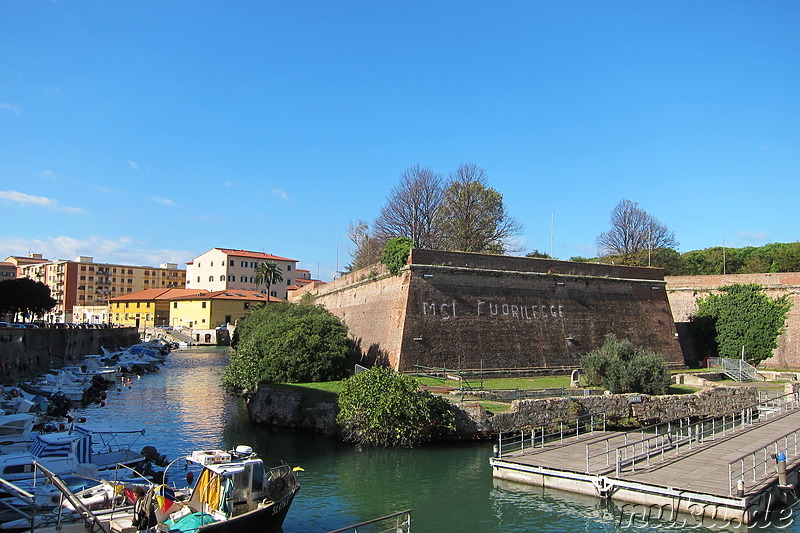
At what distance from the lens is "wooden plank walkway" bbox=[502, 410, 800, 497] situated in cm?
1521

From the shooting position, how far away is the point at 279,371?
29.3 m

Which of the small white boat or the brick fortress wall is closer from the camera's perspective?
the small white boat

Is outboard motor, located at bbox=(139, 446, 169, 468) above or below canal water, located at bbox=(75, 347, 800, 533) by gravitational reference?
above

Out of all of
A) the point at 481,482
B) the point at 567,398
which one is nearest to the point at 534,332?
the point at 567,398

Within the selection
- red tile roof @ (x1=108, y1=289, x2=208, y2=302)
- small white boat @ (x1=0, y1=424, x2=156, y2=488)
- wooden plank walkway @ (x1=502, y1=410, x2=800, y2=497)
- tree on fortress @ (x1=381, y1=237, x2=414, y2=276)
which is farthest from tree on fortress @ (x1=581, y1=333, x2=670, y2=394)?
red tile roof @ (x1=108, y1=289, x2=208, y2=302)

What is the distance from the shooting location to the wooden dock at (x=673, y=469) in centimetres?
1431

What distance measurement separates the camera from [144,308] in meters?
97.4

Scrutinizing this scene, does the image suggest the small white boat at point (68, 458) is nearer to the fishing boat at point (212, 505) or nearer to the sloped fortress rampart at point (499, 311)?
the fishing boat at point (212, 505)

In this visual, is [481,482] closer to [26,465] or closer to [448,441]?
[448,441]

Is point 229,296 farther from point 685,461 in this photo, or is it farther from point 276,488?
point 685,461

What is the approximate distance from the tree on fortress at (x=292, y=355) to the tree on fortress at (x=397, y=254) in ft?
14.2

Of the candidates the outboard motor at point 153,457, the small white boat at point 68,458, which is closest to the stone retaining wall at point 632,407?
the outboard motor at point 153,457

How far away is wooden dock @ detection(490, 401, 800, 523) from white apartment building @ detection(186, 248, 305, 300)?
3226 inches

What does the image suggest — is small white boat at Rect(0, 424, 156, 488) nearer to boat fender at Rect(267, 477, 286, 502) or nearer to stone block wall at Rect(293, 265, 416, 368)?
boat fender at Rect(267, 477, 286, 502)
